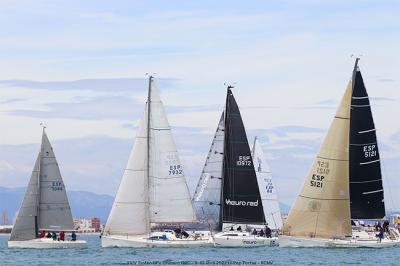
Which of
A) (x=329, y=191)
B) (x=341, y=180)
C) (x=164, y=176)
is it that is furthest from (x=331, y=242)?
(x=164, y=176)

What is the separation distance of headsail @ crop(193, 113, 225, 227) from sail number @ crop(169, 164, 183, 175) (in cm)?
521

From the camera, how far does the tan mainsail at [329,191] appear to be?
3228 inches

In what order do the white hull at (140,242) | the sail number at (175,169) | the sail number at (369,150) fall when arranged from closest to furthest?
the sail number at (369,150) < the white hull at (140,242) < the sail number at (175,169)

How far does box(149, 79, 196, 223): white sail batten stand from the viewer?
88.4 meters

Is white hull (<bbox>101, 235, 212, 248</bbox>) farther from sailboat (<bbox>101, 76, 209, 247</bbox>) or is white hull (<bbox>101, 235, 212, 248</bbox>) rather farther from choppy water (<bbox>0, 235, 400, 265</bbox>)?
choppy water (<bbox>0, 235, 400, 265</bbox>)

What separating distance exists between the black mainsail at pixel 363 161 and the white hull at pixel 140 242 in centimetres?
1277

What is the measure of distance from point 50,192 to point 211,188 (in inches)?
485

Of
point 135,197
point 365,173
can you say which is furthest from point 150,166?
point 365,173

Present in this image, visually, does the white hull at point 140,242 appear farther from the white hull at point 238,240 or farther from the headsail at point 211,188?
the headsail at point 211,188

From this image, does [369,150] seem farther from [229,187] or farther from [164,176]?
[164,176]

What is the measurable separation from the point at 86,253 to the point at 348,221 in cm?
1902

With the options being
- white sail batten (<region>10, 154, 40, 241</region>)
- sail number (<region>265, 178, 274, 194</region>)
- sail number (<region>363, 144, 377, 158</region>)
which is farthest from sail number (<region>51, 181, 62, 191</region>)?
sail number (<region>265, 178, 274, 194</region>)

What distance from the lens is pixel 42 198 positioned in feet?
305

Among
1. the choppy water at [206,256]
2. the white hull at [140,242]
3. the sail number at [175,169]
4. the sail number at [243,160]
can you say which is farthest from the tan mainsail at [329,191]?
the sail number at [243,160]
